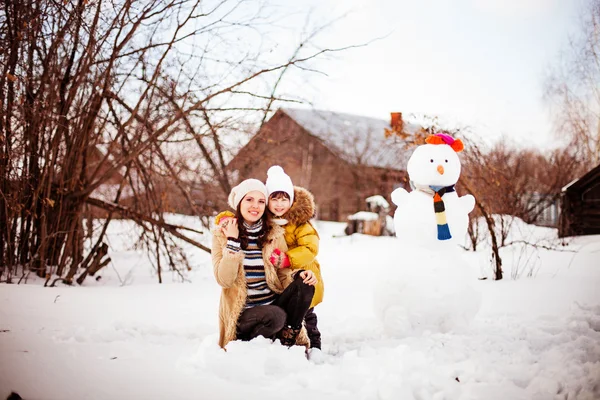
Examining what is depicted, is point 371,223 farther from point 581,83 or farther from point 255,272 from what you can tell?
point 255,272

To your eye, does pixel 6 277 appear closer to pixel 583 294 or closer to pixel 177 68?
pixel 177 68

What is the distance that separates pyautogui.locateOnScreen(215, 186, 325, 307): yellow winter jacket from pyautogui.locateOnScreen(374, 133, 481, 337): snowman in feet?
2.09

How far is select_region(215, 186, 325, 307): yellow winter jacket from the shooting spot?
2.63m

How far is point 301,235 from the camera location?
2.68 m

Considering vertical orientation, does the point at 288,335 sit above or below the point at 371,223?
below

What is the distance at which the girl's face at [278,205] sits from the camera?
8.74 ft

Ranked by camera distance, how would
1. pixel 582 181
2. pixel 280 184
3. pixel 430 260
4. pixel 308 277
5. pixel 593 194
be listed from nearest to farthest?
pixel 308 277 < pixel 280 184 < pixel 430 260 < pixel 593 194 < pixel 582 181

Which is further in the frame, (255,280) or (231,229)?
(255,280)

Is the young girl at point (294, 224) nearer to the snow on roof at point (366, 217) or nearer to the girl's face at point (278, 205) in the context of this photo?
the girl's face at point (278, 205)

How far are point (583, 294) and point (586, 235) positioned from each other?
13.4 ft

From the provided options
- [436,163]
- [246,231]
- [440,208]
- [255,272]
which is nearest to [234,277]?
[255,272]

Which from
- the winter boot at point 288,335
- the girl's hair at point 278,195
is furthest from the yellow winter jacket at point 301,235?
the winter boot at point 288,335

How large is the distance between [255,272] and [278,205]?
446 millimetres

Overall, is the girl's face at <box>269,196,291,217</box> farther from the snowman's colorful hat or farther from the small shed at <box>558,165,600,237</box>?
the small shed at <box>558,165,600,237</box>
